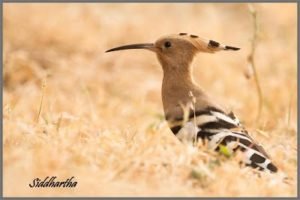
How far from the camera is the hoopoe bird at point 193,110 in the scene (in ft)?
14.2

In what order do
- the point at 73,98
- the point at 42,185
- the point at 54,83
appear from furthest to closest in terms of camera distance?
1. the point at 54,83
2. the point at 73,98
3. the point at 42,185

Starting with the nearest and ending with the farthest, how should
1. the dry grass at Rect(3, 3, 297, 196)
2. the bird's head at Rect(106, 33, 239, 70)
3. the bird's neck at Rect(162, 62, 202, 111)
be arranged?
the dry grass at Rect(3, 3, 297, 196) → the bird's neck at Rect(162, 62, 202, 111) → the bird's head at Rect(106, 33, 239, 70)

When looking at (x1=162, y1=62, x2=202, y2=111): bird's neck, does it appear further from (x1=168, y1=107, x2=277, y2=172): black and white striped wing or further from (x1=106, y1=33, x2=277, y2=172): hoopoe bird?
(x1=168, y1=107, x2=277, y2=172): black and white striped wing

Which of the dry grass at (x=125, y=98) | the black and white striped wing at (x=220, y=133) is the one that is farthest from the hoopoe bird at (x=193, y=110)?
the dry grass at (x=125, y=98)

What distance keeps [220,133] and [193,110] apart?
206mm

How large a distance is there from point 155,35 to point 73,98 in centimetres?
201

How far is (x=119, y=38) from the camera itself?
864 centimetres

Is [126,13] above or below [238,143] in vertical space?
above

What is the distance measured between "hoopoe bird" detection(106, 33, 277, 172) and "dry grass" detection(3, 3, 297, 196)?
0.34 ft

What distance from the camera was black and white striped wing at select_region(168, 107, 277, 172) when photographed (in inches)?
169

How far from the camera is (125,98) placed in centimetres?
748

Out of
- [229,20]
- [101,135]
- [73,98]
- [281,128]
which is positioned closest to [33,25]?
[73,98]

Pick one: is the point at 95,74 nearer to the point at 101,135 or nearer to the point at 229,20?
the point at 229,20

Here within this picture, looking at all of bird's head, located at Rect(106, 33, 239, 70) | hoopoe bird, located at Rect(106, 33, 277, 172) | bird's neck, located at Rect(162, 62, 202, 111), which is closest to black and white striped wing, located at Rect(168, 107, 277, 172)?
hoopoe bird, located at Rect(106, 33, 277, 172)
